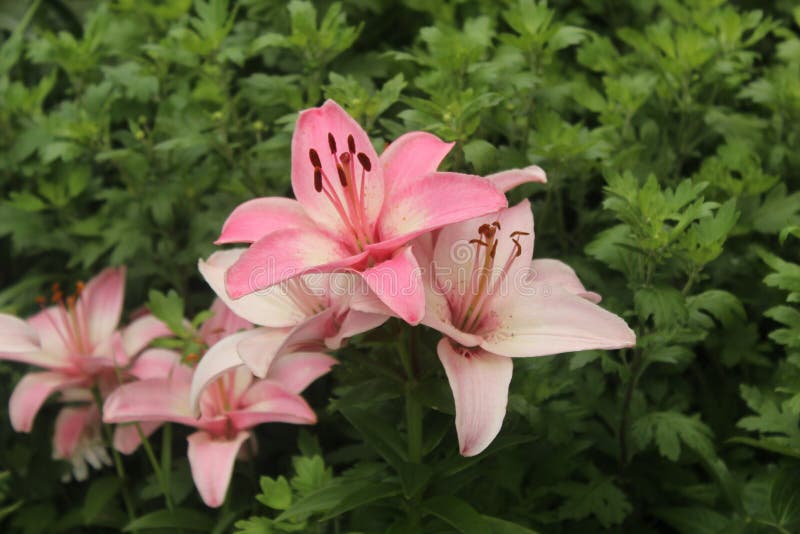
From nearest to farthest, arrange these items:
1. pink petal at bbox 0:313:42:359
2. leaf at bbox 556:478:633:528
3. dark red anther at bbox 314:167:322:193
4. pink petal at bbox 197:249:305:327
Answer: dark red anther at bbox 314:167:322:193 < pink petal at bbox 197:249:305:327 < leaf at bbox 556:478:633:528 < pink petal at bbox 0:313:42:359

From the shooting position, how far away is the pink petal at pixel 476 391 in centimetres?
89

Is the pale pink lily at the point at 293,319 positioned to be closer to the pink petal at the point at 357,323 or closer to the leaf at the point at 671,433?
the pink petal at the point at 357,323

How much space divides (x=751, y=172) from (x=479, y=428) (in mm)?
639

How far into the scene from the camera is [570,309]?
0.96m

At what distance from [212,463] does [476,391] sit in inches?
16.7

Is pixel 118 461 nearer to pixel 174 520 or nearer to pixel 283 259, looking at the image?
pixel 174 520

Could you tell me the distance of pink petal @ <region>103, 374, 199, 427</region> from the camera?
1.22 metres

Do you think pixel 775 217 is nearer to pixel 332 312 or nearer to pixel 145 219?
pixel 332 312

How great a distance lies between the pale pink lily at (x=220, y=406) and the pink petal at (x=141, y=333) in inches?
5.0

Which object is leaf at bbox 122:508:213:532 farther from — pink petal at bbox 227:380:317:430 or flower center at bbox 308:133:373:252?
flower center at bbox 308:133:373:252

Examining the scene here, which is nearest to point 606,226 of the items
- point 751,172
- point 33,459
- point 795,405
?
point 751,172

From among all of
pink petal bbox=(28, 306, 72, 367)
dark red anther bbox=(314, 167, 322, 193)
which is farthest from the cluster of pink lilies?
pink petal bbox=(28, 306, 72, 367)

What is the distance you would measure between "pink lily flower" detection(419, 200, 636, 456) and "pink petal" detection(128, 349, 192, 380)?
49 centimetres

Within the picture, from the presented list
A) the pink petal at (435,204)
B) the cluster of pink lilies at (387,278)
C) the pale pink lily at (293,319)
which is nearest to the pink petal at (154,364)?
the cluster of pink lilies at (387,278)
